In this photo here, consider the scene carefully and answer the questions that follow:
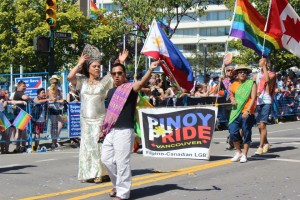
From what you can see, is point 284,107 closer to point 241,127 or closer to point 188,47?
point 241,127

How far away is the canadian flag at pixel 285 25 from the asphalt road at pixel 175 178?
7.76 feet

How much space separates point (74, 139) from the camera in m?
14.6

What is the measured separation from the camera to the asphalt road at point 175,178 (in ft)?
24.0

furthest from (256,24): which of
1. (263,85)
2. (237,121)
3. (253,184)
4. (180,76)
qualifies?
(253,184)

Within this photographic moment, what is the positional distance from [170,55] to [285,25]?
8.74ft

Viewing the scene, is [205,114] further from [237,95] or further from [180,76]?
[180,76]

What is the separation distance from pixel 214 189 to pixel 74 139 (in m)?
7.62

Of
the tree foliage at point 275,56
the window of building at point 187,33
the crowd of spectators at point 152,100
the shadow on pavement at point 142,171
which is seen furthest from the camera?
the window of building at point 187,33

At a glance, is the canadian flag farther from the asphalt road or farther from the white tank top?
the asphalt road

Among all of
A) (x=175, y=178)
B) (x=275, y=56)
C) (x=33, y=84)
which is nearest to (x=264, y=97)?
(x=175, y=178)

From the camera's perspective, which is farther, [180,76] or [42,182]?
[180,76]

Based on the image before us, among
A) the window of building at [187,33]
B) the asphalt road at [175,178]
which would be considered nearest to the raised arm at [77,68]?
the asphalt road at [175,178]

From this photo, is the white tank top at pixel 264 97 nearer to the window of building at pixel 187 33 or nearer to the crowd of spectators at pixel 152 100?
the crowd of spectators at pixel 152 100

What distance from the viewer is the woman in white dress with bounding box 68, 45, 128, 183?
8039 mm
